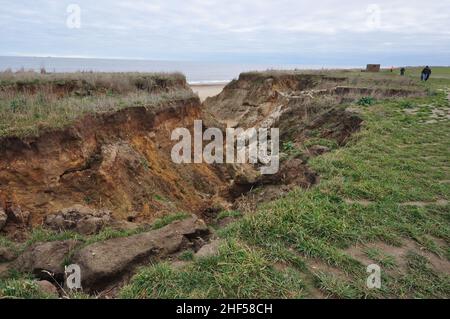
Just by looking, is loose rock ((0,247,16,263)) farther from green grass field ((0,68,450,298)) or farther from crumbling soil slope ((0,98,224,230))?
crumbling soil slope ((0,98,224,230))

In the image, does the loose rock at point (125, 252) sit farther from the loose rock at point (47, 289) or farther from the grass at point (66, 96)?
the grass at point (66, 96)

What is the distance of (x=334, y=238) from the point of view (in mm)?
4008

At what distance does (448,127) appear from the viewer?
9359mm

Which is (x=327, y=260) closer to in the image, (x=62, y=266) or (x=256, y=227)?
(x=256, y=227)

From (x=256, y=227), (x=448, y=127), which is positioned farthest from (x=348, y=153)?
(x=448, y=127)

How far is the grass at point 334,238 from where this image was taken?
10.5 ft

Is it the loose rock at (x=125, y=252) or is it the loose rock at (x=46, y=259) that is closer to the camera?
the loose rock at (x=125, y=252)

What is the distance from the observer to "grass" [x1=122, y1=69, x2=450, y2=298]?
3.19 m

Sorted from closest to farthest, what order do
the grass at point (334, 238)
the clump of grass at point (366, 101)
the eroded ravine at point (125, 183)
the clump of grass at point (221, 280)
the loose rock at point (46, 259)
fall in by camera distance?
the clump of grass at point (221, 280) < the grass at point (334, 238) < the loose rock at point (46, 259) < the eroded ravine at point (125, 183) < the clump of grass at point (366, 101)

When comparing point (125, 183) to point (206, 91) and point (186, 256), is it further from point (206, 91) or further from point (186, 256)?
point (206, 91)

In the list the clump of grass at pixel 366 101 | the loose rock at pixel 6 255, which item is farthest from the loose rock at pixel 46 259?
the clump of grass at pixel 366 101

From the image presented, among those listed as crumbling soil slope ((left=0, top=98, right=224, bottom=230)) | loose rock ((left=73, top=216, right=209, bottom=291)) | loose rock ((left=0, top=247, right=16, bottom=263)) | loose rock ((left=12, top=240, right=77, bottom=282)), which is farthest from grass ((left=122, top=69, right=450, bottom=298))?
crumbling soil slope ((left=0, top=98, right=224, bottom=230))

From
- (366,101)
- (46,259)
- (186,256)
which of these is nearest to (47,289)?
(46,259)
